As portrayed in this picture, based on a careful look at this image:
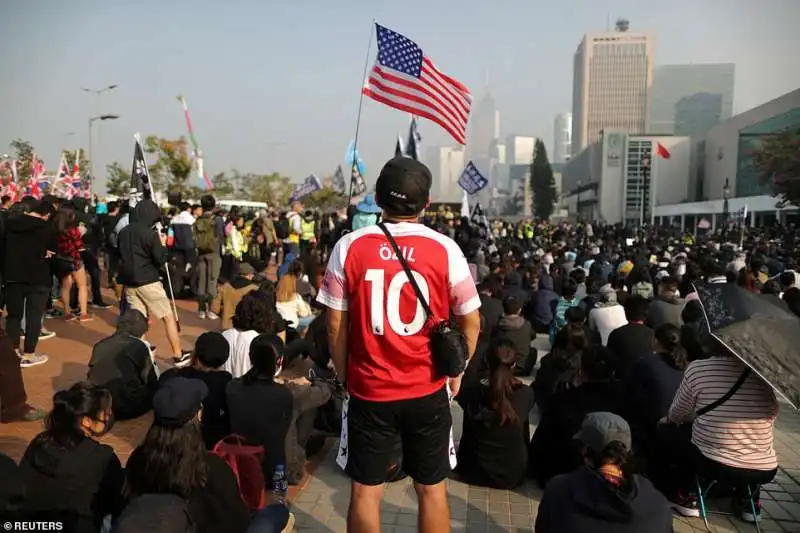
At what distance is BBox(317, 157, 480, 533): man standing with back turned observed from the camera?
252 cm

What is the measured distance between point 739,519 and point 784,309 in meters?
1.59

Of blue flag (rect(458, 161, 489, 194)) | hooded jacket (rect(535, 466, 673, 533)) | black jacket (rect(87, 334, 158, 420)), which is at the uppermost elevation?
Answer: blue flag (rect(458, 161, 489, 194))

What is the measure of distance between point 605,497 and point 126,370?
4177 mm

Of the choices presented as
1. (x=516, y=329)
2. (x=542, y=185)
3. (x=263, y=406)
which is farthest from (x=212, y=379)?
(x=542, y=185)

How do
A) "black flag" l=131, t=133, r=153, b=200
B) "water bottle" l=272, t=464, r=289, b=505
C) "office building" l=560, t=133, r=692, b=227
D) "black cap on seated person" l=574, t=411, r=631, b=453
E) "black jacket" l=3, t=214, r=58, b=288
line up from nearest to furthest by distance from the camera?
"black cap on seated person" l=574, t=411, r=631, b=453, "water bottle" l=272, t=464, r=289, b=505, "black jacket" l=3, t=214, r=58, b=288, "black flag" l=131, t=133, r=153, b=200, "office building" l=560, t=133, r=692, b=227

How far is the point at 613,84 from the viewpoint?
14475 cm

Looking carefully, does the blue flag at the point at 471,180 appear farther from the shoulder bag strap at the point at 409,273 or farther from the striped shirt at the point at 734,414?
the shoulder bag strap at the point at 409,273

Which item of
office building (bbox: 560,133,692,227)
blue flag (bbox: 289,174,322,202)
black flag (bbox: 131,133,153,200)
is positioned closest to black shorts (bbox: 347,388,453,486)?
black flag (bbox: 131,133,153,200)

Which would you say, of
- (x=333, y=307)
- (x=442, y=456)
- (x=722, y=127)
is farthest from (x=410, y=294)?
(x=722, y=127)

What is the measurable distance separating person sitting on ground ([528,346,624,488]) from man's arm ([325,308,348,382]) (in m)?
2.13

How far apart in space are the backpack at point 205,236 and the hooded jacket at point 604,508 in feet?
28.9

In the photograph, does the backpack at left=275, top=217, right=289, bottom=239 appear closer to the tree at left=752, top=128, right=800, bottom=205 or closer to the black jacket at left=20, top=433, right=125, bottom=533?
the black jacket at left=20, top=433, right=125, bottom=533

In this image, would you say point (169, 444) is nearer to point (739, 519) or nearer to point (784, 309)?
point (784, 309)

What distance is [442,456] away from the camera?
2689 millimetres
